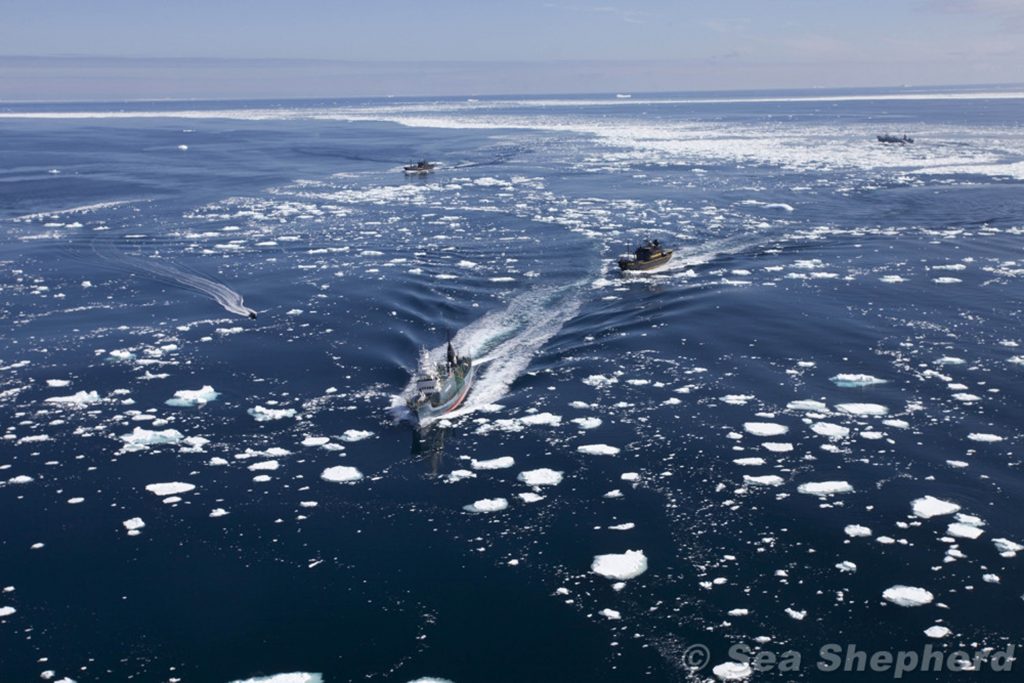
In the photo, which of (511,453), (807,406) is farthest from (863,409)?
(511,453)

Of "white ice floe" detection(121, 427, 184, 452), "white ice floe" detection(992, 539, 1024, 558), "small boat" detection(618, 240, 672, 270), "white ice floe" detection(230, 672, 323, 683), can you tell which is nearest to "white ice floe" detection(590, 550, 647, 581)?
"white ice floe" detection(230, 672, 323, 683)

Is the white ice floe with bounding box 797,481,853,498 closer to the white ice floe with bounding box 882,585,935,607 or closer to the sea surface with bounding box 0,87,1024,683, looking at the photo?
the sea surface with bounding box 0,87,1024,683

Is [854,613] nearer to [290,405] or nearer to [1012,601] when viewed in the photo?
[1012,601]

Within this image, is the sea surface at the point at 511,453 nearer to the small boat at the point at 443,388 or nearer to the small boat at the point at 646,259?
the small boat at the point at 646,259

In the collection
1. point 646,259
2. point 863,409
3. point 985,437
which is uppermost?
point 646,259

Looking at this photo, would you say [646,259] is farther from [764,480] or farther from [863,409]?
[764,480]

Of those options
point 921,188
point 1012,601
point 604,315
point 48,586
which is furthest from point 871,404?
point 921,188

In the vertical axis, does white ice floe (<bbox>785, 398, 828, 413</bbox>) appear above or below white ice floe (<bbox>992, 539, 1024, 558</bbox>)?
above
